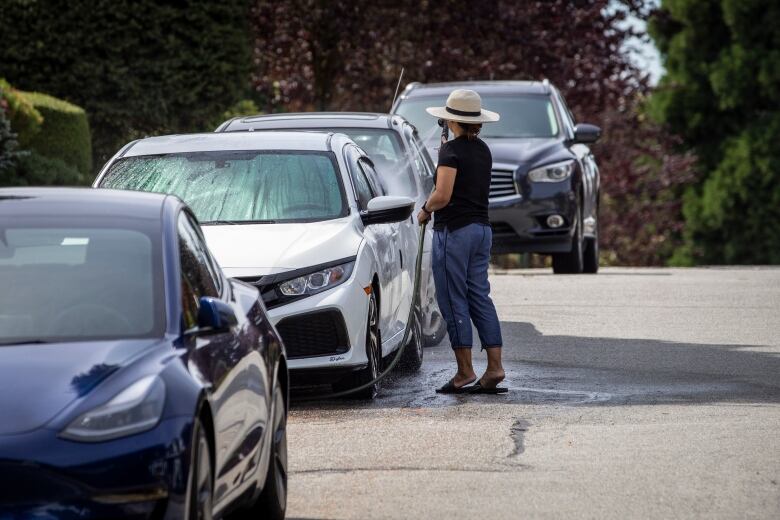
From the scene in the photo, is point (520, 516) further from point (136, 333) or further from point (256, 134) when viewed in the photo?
point (256, 134)

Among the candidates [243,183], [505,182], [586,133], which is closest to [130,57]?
[505,182]

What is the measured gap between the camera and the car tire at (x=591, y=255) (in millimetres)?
22938

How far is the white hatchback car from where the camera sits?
432 inches

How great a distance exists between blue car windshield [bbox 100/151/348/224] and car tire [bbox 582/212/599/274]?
11.0 metres

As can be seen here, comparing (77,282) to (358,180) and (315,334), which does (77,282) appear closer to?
(315,334)

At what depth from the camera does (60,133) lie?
2402 centimetres

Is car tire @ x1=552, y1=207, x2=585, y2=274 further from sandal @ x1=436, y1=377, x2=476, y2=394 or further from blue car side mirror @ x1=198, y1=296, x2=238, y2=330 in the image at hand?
blue car side mirror @ x1=198, y1=296, x2=238, y2=330

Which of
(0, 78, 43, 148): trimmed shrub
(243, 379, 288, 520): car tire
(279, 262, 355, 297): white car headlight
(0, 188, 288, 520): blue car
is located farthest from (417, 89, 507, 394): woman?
(0, 78, 43, 148): trimmed shrub

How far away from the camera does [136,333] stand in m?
6.50

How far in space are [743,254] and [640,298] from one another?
30.4 m

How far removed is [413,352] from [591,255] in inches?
398

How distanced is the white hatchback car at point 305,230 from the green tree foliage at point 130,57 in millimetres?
14961

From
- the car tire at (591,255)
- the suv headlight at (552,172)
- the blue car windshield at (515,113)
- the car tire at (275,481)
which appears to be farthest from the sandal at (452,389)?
the car tire at (591,255)

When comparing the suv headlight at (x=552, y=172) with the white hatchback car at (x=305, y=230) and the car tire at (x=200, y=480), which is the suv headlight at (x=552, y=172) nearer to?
the white hatchback car at (x=305, y=230)
